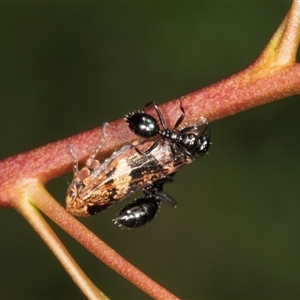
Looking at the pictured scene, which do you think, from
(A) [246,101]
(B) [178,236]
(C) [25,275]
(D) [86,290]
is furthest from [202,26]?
(D) [86,290]

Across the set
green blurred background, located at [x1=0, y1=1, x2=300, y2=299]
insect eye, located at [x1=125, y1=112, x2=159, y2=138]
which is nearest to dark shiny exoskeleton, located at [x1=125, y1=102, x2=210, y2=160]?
insect eye, located at [x1=125, y1=112, x2=159, y2=138]

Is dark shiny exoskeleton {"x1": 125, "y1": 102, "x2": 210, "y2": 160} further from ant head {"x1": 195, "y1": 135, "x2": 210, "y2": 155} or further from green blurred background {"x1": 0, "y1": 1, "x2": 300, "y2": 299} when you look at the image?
green blurred background {"x1": 0, "y1": 1, "x2": 300, "y2": 299}

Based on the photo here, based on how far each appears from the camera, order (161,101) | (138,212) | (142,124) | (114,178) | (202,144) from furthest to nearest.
Result: (161,101)
(202,144)
(138,212)
(114,178)
(142,124)

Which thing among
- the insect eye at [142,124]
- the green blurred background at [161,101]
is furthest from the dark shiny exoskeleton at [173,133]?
the green blurred background at [161,101]

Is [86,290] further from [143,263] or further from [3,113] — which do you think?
[3,113]

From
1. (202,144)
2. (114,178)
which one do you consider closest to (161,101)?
(202,144)

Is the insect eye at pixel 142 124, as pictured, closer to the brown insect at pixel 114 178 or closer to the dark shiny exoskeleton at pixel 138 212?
the brown insect at pixel 114 178

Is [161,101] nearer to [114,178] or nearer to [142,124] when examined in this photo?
[114,178]
